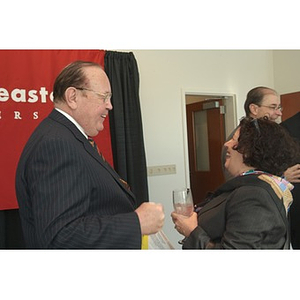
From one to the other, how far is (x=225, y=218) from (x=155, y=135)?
6.29 ft

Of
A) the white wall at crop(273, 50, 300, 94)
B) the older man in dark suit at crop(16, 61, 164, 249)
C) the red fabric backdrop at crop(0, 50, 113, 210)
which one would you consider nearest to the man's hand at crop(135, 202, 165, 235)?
the older man in dark suit at crop(16, 61, 164, 249)

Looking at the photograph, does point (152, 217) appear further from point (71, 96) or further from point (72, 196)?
point (71, 96)

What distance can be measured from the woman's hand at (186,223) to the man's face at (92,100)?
357 millimetres

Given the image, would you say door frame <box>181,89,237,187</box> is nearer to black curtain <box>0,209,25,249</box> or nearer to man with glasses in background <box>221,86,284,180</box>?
man with glasses in background <box>221,86,284,180</box>

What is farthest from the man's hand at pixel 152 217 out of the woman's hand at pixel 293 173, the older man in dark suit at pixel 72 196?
the woman's hand at pixel 293 173

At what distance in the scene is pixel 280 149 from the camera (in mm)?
998

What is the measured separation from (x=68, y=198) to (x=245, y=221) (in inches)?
17.2

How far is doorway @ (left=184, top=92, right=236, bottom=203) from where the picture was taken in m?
3.40

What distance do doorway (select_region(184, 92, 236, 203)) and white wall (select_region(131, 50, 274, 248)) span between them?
235mm

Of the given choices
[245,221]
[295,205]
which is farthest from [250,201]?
[295,205]

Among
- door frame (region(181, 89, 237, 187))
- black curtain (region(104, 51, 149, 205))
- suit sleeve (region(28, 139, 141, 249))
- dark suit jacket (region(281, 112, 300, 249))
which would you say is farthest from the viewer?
door frame (region(181, 89, 237, 187))

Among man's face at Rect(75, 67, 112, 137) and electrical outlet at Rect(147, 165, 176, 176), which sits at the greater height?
man's face at Rect(75, 67, 112, 137)

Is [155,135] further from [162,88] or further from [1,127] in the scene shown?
[1,127]
